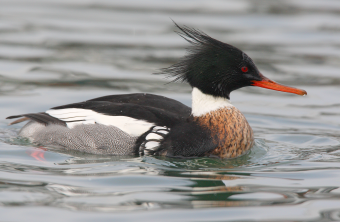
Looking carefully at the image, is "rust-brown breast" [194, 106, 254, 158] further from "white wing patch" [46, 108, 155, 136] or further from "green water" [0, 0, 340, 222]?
"white wing patch" [46, 108, 155, 136]

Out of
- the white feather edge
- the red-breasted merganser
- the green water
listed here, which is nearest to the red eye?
the red-breasted merganser

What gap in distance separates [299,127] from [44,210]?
5.03 metres

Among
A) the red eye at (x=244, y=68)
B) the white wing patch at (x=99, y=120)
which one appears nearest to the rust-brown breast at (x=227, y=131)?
the red eye at (x=244, y=68)

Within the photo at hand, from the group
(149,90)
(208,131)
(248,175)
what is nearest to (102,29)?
(149,90)

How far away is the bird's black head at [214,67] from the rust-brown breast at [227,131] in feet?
1.11

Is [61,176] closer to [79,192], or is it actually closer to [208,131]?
[79,192]

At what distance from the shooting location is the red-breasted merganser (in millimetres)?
6816

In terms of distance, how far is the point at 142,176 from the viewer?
6035 millimetres

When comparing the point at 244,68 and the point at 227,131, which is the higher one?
the point at 244,68

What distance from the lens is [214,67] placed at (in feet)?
22.5

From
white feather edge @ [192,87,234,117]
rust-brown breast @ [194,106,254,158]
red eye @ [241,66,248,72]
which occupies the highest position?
red eye @ [241,66,248,72]

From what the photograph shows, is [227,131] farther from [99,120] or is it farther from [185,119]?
[99,120]

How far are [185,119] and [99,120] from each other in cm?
114

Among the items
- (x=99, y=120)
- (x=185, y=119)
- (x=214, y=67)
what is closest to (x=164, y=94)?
(x=185, y=119)
